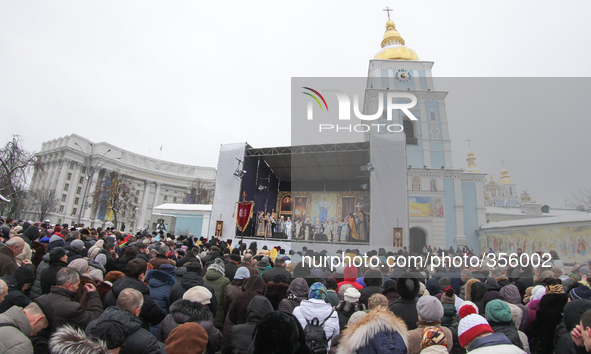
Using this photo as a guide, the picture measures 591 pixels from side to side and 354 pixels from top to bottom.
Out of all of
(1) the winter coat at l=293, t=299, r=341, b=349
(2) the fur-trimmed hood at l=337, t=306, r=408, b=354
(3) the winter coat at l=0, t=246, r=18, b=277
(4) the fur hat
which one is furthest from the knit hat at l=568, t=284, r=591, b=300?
(3) the winter coat at l=0, t=246, r=18, b=277

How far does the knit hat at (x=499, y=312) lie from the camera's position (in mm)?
2646

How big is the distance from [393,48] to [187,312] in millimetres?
28501

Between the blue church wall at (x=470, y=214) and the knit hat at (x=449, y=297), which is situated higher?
the blue church wall at (x=470, y=214)

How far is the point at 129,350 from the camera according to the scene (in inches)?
78.5

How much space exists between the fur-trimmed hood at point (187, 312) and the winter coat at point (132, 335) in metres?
0.45

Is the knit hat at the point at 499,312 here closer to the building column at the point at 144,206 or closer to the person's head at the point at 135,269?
the person's head at the point at 135,269

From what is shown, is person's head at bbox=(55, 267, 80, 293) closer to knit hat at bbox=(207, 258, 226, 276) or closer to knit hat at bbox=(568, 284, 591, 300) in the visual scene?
knit hat at bbox=(207, 258, 226, 276)

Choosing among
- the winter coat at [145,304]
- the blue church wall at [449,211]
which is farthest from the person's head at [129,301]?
the blue church wall at [449,211]

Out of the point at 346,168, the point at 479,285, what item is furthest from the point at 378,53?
the point at 479,285

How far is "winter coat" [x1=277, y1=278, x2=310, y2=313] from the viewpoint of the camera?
10.9 feet

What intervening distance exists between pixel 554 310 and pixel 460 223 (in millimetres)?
20043

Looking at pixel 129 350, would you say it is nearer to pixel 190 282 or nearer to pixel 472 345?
pixel 190 282

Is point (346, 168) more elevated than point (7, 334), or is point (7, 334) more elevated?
point (346, 168)

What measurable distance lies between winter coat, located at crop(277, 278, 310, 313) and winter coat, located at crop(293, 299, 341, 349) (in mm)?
530
